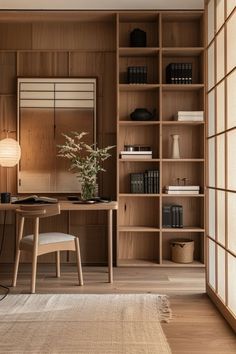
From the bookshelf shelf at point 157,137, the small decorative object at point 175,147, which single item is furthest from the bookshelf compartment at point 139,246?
the small decorative object at point 175,147

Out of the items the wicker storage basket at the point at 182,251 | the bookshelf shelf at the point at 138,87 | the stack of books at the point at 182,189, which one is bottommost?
the wicker storage basket at the point at 182,251

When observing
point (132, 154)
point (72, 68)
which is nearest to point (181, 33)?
point (72, 68)

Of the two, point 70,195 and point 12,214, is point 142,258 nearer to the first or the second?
point 70,195

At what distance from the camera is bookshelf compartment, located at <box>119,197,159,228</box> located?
4961 mm

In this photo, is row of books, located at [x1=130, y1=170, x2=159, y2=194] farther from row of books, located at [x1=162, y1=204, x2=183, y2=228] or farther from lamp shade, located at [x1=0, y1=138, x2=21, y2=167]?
lamp shade, located at [x1=0, y1=138, x2=21, y2=167]

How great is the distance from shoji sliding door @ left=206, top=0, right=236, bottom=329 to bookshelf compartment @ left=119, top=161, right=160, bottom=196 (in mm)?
1400

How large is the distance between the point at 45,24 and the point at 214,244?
10.3ft

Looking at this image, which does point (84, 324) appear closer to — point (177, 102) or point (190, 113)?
point (190, 113)

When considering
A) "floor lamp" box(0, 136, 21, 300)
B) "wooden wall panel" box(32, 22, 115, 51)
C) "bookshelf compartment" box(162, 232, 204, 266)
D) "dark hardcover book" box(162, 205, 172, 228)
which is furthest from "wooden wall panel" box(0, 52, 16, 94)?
"bookshelf compartment" box(162, 232, 204, 266)

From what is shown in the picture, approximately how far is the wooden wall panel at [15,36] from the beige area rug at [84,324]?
A: 9.35 ft

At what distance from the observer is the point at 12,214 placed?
4.92m

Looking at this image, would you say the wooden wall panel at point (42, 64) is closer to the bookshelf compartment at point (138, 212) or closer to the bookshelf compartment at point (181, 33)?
the bookshelf compartment at point (181, 33)

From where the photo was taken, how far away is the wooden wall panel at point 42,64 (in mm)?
4938

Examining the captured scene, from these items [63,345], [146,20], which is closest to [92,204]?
[63,345]
